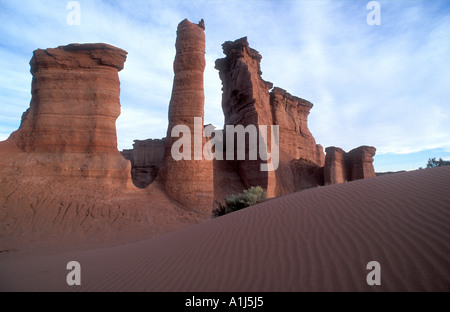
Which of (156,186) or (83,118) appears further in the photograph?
(156,186)

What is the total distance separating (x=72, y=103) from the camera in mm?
12539

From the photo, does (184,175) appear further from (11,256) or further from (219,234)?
(219,234)

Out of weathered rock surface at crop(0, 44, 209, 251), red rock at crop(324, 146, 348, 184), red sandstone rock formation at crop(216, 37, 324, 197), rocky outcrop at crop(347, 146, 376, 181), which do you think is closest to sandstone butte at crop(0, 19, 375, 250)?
weathered rock surface at crop(0, 44, 209, 251)

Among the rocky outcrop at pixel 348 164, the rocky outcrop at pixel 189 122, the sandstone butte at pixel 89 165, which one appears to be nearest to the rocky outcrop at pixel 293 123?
the rocky outcrop at pixel 348 164

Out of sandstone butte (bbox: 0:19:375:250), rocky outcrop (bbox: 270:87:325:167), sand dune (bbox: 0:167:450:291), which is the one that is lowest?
sand dune (bbox: 0:167:450:291)

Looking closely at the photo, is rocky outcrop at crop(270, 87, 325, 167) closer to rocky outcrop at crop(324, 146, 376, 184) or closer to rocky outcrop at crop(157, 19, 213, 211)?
rocky outcrop at crop(324, 146, 376, 184)

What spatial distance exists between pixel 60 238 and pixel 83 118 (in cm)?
581

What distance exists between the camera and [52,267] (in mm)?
5402

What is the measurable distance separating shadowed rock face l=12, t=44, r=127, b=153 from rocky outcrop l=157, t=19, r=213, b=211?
3098mm

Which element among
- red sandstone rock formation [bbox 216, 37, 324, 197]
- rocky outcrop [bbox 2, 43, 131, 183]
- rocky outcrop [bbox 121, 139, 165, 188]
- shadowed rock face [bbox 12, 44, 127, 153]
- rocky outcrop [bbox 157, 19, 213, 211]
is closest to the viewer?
rocky outcrop [bbox 2, 43, 131, 183]

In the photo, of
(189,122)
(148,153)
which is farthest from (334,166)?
(148,153)

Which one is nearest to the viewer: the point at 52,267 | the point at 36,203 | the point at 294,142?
the point at 52,267

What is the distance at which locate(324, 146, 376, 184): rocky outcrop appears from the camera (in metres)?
22.6

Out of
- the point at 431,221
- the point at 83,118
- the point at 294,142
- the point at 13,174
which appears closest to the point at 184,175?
the point at 83,118
